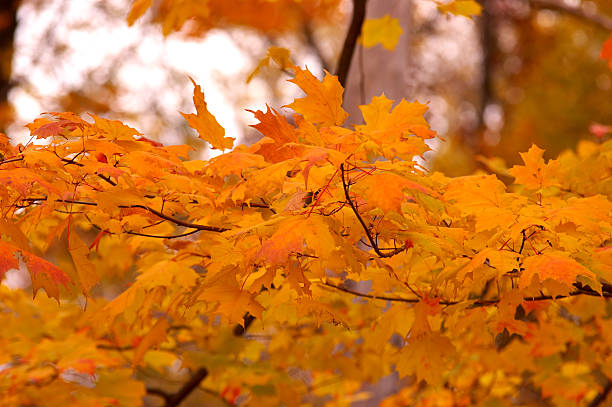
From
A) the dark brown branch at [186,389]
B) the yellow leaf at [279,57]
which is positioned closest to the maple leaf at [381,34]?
the yellow leaf at [279,57]

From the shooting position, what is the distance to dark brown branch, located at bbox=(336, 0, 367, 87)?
217 centimetres

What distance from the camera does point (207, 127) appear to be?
1340mm

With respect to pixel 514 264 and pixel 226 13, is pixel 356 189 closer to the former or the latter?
pixel 514 264

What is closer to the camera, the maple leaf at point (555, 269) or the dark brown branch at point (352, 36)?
the maple leaf at point (555, 269)

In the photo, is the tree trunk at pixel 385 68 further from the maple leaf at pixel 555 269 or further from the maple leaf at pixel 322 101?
the maple leaf at pixel 555 269

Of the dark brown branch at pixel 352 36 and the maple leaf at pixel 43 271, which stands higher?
the dark brown branch at pixel 352 36

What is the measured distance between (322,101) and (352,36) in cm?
104

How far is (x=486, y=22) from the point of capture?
13430 millimetres

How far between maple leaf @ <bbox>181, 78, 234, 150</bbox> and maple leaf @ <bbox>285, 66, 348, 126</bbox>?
0.64 ft

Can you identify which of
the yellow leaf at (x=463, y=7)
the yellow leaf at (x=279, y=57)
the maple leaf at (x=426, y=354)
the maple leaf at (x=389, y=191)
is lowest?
the maple leaf at (x=426, y=354)

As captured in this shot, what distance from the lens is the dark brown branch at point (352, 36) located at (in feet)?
7.13

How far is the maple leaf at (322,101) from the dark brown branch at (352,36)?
963 mm

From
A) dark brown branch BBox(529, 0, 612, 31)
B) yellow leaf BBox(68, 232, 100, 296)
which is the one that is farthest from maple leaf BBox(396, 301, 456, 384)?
dark brown branch BBox(529, 0, 612, 31)

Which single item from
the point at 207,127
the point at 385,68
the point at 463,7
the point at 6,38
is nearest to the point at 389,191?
the point at 207,127
